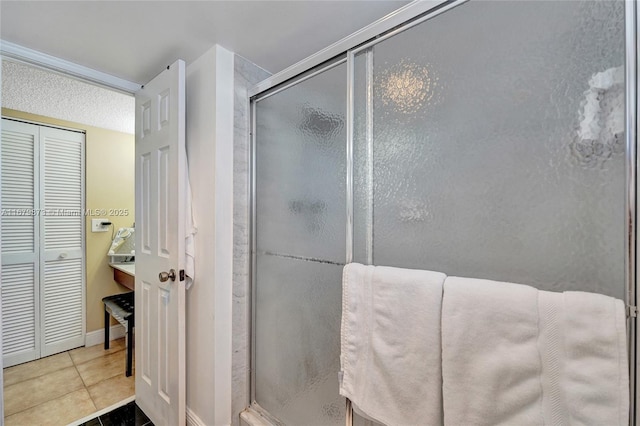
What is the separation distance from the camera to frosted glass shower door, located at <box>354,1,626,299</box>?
2.15ft

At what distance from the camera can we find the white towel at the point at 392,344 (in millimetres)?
819

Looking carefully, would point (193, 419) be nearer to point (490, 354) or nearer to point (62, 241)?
point (490, 354)

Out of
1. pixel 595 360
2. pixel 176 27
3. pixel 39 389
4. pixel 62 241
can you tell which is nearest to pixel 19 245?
pixel 62 241

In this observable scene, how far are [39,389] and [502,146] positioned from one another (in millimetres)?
3189

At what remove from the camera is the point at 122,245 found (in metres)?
2.75

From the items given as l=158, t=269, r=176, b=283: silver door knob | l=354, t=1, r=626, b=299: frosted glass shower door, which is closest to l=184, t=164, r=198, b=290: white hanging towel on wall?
l=158, t=269, r=176, b=283: silver door knob

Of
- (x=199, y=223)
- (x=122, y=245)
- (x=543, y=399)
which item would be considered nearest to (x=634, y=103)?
(x=543, y=399)

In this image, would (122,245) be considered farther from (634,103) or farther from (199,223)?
(634,103)

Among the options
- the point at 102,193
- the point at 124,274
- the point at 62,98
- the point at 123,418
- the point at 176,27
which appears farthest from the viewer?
the point at 102,193

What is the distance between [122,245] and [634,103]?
11.6 ft

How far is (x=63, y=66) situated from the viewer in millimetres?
1480

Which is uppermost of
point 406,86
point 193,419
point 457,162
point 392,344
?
point 406,86

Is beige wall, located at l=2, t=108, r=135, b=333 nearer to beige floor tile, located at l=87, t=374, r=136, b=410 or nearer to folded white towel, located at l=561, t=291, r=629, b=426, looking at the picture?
beige floor tile, located at l=87, t=374, r=136, b=410

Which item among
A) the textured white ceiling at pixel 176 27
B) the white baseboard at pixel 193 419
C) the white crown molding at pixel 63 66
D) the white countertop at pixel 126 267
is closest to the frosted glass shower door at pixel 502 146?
the textured white ceiling at pixel 176 27
